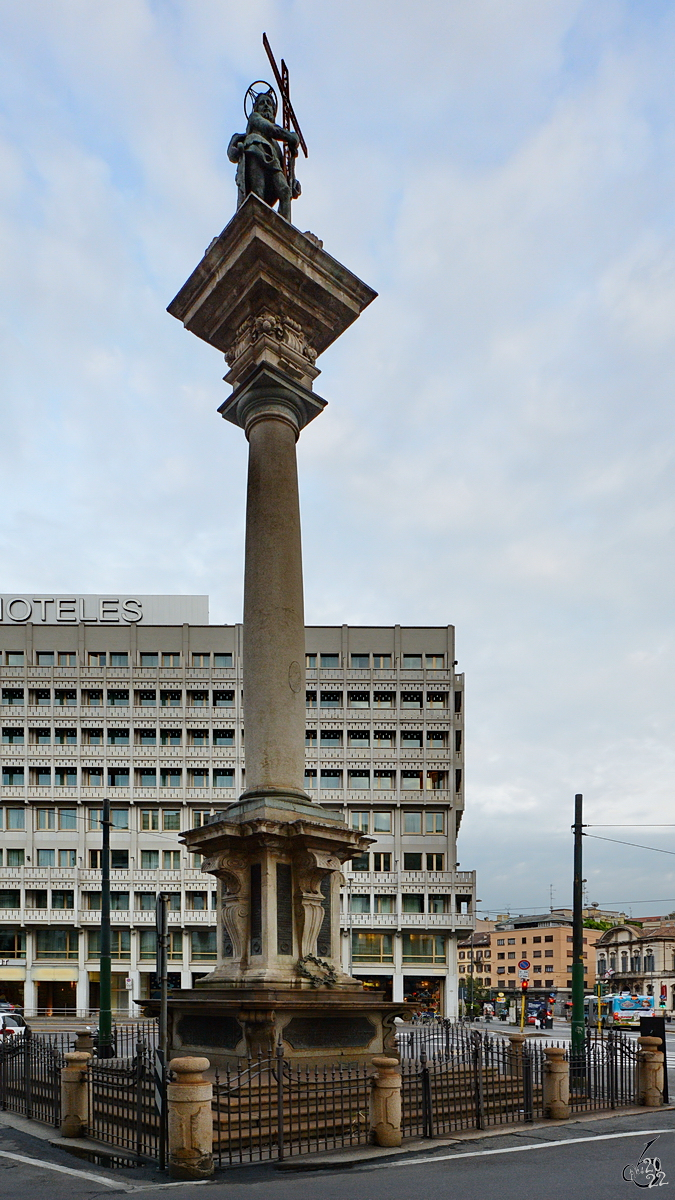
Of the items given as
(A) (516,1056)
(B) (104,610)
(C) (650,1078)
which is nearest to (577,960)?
(C) (650,1078)

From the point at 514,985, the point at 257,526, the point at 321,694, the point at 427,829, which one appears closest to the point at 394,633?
the point at 321,694

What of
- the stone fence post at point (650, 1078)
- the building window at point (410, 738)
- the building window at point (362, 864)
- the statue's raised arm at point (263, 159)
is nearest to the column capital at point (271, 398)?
the statue's raised arm at point (263, 159)

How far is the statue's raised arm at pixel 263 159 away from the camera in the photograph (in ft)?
68.4

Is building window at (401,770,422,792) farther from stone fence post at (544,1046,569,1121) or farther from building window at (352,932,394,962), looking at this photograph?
stone fence post at (544,1046,569,1121)

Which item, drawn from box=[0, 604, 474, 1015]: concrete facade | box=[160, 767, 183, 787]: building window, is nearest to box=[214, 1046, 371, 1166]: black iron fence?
box=[0, 604, 474, 1015]: concrete facade

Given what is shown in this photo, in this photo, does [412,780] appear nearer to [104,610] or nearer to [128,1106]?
[104,610]

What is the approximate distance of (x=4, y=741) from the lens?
6969cm

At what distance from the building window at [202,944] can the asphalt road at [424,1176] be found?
5552 centimetres

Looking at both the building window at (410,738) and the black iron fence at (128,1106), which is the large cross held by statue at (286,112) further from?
the building window at (410,738)

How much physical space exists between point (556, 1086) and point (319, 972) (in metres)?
3.92

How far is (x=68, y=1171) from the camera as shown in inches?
449

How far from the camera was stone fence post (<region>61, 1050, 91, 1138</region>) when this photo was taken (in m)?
13.4

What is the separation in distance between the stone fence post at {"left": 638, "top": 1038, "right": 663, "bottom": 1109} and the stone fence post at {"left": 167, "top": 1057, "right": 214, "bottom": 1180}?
9358mm

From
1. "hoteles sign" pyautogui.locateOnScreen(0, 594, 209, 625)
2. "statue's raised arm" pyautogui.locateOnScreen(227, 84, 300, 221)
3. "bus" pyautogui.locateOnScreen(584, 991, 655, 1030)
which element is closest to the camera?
"statue's raised arm" pyautogui.locateOnScreen(227, 84, 300, 221)
